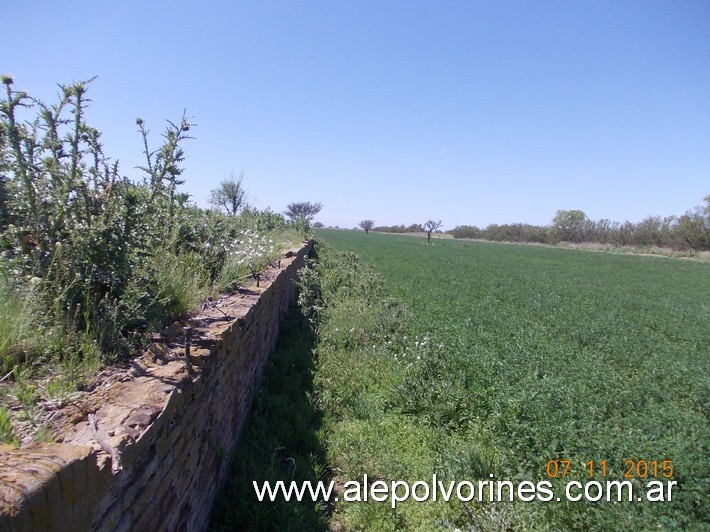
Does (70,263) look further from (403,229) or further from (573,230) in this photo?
(403,229)

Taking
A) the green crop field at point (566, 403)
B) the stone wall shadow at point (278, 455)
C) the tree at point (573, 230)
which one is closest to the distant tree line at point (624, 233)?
the tree at point (573, 230)

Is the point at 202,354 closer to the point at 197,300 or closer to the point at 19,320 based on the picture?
the point at 19,320

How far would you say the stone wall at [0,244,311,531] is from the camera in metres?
1.23

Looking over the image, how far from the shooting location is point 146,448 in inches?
71.4

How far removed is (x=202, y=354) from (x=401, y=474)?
7.29ft

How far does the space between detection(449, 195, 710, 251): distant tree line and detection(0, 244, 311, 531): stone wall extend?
57.9 metres

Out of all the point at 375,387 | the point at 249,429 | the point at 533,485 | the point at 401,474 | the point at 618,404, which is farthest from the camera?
the point at 375,387

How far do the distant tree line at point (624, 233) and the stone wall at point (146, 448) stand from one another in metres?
57.9

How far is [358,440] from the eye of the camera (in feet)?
14.1

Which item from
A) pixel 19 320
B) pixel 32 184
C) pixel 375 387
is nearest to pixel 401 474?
pixel 375 387

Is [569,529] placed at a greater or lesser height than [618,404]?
lesser

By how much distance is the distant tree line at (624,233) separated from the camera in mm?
46156
